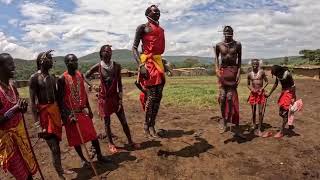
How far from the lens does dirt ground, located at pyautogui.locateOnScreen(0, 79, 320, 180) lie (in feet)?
22.7

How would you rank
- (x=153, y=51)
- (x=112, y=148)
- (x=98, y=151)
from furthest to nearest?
(x=153, y=51), (x=112, y=148), (x=98, y=151)

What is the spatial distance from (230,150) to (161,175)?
179 cm

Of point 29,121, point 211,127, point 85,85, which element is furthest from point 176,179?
point 29,121

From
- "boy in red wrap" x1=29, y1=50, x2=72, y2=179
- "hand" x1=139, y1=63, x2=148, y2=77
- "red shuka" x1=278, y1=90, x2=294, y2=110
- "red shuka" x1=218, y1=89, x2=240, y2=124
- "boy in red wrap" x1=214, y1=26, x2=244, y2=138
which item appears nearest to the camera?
"boy in red wrap" x1=29, y1=50, x2=72, y2=179

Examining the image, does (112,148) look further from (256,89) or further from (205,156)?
(256,89)

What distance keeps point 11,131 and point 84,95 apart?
1831mm

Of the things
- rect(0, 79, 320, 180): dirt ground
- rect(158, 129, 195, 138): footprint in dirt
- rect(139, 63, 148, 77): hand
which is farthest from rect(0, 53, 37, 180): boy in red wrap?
rect(158, 129, 195, 138): footprint in dirt

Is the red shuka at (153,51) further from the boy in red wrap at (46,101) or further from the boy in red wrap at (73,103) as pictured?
the boy in red wrap at (46,101)

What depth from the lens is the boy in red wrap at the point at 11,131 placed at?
16.4 feet

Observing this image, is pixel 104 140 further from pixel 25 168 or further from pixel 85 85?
pixel 25 168

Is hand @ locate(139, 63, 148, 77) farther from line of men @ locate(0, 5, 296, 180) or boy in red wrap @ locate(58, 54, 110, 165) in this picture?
boy in red wrap @ locate(58, 54, 110, 165)

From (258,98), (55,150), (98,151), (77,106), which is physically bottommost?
(98,151)

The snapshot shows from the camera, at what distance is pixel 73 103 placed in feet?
22.0

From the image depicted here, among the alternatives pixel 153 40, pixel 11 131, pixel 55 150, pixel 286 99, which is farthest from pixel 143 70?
pixel 286 99
